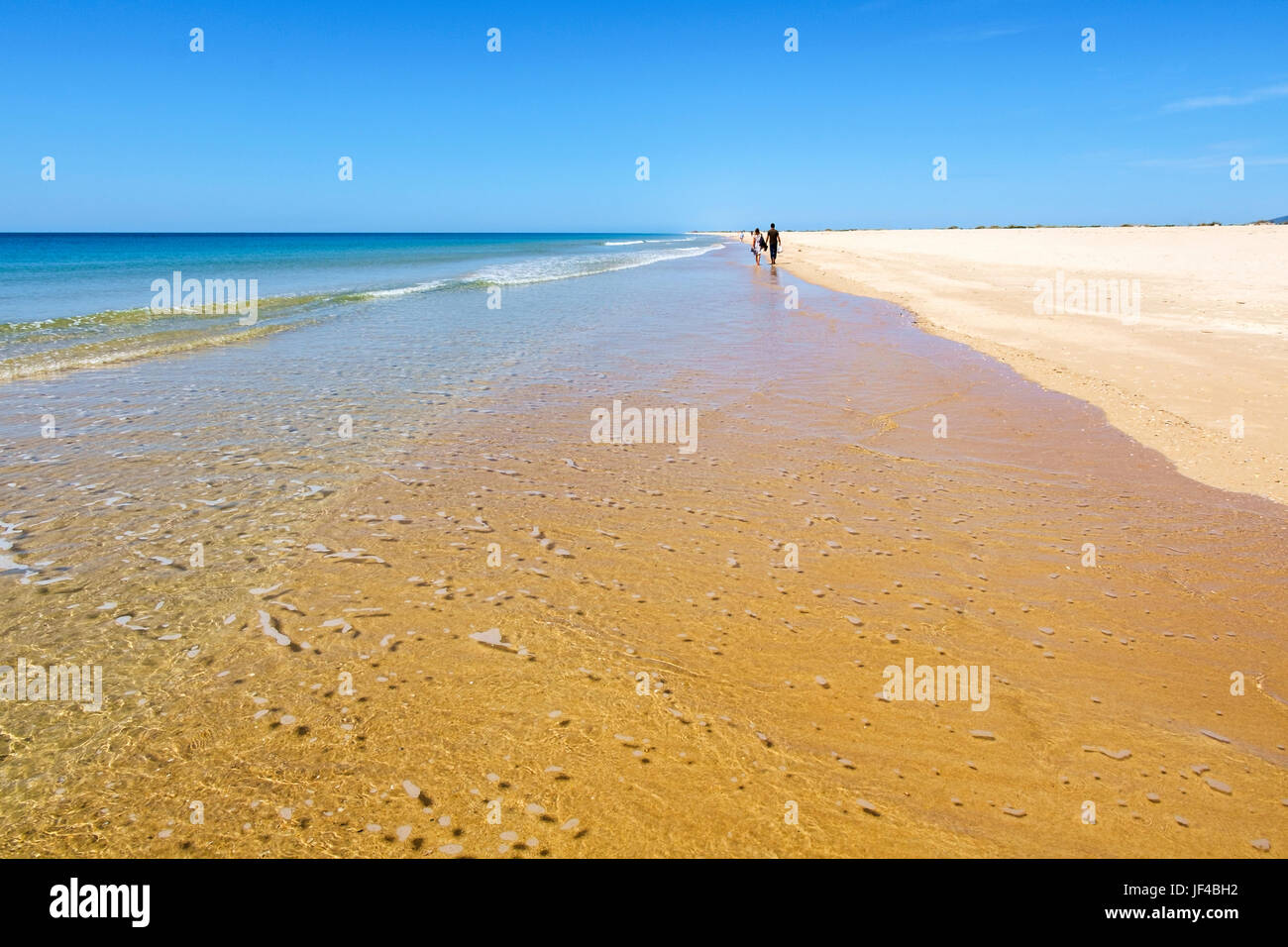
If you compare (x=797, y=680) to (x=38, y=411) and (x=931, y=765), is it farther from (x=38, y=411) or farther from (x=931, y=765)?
(x=38, y=411)

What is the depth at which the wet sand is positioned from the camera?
3.33 meters

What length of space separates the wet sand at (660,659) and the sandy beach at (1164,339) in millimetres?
1335

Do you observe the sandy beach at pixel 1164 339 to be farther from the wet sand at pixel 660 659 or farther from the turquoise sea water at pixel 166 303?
the turquoise sea water at pixel 166 303

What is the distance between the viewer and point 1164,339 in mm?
15195

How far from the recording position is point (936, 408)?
431 inches

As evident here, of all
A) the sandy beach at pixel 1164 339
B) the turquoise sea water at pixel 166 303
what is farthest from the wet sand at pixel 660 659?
the turquoise sea water at pixel 166 303

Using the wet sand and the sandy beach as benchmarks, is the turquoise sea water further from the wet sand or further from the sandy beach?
the sandy beach

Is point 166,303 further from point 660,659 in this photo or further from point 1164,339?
point 1164,339

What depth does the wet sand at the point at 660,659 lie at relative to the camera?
10.9 ft

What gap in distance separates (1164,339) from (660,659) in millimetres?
16056

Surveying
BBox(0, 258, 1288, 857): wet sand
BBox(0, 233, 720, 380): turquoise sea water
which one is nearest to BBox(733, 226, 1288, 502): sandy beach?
BBox(0, 258, 1288, 857): wet sand

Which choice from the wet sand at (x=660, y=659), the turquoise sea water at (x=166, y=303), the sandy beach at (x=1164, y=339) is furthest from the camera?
the turquoise sea water at (x=166, y=303)
